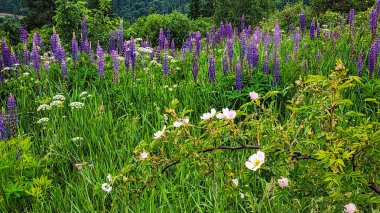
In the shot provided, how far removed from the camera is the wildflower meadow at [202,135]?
1.91 m

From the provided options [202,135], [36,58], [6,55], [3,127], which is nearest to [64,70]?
[36,58]

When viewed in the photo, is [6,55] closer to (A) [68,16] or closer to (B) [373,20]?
(A) [68,16]

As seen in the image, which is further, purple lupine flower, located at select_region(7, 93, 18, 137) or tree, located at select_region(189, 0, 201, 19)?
tree, located at select_region(189, 0, 201, 19)

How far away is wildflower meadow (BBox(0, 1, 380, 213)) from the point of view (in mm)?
1912

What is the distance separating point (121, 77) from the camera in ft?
16.5

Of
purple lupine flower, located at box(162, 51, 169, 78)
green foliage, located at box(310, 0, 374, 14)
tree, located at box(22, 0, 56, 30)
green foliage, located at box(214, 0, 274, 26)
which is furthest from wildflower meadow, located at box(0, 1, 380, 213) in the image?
tree, located at box(22, 0, 56, 30)

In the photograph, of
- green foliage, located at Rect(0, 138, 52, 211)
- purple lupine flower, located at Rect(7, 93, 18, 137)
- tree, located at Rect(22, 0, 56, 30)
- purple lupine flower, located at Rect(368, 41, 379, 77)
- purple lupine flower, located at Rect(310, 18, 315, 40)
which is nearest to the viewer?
green foliage, located at Rect(0, 138, 52, 211)

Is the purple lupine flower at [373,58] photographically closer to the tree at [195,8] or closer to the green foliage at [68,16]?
the green foliage at [68,16]

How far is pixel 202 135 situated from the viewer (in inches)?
75.5

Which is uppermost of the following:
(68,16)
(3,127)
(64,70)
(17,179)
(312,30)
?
(68,16)

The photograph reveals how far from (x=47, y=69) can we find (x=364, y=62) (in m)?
3.82

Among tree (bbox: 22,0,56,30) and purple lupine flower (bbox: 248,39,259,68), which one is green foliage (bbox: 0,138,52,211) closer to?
purple lupine flower (bbox: 248,39,259,68)

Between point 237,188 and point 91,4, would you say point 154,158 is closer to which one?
point 237,188

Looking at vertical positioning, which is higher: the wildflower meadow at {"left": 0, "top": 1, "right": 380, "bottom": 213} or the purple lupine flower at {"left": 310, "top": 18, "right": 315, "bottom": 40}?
the purple lupine flower at {"left": 310, "top": 18, "right": 315, "bottom": 40}
